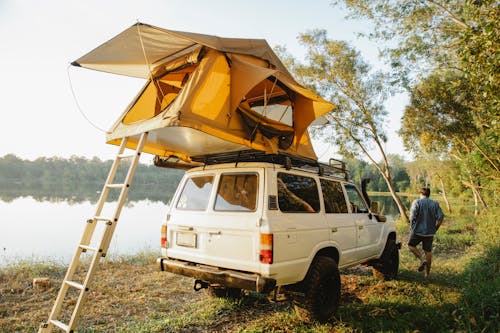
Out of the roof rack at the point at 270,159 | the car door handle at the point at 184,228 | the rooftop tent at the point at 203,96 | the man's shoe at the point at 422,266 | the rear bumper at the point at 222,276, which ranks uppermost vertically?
the rooftop tent at the point at 203,96

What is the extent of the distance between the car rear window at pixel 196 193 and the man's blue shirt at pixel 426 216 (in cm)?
460

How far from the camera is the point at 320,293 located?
399 centimetres

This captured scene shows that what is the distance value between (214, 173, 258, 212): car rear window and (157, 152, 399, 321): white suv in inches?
0.5

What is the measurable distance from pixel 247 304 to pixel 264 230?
1974 mm

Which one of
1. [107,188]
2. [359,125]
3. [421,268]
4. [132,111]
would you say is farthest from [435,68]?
[107,188]

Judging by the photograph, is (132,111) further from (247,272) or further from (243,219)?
(247,272)

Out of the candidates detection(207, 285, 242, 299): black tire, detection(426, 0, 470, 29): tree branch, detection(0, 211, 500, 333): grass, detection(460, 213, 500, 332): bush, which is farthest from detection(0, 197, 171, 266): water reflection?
detection(426, 0, 470, 29): tree branch

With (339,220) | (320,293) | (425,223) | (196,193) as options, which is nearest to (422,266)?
(425,223)

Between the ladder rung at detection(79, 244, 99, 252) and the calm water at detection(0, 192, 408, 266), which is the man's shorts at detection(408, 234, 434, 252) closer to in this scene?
the ladder rung at detection(79, 244, 99, 252)

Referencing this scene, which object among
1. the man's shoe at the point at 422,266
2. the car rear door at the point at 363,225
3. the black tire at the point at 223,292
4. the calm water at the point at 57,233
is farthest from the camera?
the calm water at the point at 57,233

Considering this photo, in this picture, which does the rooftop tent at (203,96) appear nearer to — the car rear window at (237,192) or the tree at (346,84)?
the car rear window at (237,192)

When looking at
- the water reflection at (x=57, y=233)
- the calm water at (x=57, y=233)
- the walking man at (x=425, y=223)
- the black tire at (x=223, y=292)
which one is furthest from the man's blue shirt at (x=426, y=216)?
the calm water at (x=57, y=233)

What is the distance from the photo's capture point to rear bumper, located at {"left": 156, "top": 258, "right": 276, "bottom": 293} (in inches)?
131

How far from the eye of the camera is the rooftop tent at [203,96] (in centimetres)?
364
